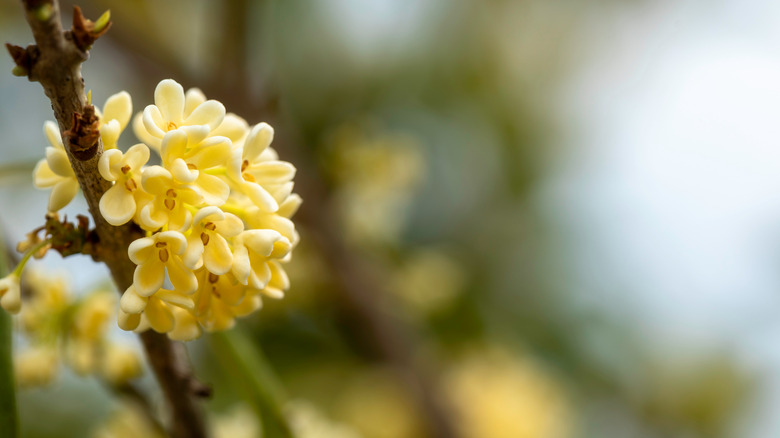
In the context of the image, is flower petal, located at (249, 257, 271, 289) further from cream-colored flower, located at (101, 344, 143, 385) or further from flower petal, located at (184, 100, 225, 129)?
cream-colored flower, located at (101, 344, 143, 385)

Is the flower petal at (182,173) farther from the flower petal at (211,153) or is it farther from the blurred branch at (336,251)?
the blurred branch at (336,251)

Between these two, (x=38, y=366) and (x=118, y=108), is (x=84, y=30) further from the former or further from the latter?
(x=38, y=366)

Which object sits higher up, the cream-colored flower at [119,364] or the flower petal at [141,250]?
the cream-colored flower at [119,364]

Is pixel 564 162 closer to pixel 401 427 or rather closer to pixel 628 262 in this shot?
pixel 628 262

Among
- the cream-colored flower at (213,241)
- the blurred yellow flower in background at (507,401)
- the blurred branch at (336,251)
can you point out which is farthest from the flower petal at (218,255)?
the blurred yellow flower in background at (507,401)

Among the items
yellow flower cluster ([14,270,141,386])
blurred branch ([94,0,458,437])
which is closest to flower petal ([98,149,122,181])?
yellow flower cluster ([14,270,141,386])

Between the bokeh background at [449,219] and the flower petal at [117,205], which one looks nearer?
the flower petal at [117,205]

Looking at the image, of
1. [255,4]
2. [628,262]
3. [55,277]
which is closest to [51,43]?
[55,277]
